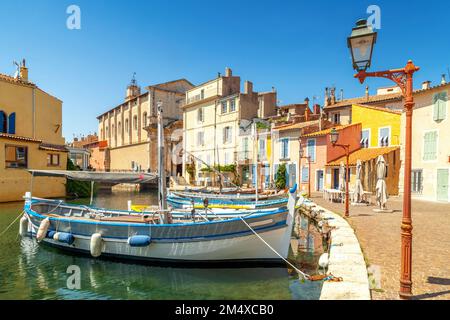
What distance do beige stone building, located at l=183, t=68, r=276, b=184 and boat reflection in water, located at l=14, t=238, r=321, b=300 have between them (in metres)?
23.3

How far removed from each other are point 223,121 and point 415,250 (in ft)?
101

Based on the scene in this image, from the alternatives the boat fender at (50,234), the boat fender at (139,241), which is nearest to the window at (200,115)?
the boat fender at (50,234)

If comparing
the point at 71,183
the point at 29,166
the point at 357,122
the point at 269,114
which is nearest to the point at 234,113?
the point at 269,114

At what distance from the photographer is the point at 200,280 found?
8.48 metres

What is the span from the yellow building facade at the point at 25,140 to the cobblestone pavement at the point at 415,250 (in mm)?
26361

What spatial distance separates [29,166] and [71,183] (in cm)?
498

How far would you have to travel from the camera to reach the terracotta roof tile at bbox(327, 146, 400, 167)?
2402 cm

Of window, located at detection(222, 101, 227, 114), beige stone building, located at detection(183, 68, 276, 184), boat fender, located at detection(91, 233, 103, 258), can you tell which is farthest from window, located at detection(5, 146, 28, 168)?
window, located at detection(222, 101, 227, 114)

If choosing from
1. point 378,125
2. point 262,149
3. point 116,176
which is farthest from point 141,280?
point 262,149

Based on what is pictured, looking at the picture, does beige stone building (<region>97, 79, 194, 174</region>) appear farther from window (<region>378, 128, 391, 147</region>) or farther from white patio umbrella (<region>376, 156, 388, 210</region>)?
white patio umbrella (<region>376, 156, 388, 210</region>)

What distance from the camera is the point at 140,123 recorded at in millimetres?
53375

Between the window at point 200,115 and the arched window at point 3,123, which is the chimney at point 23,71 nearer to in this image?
the arched window at point 3,123
